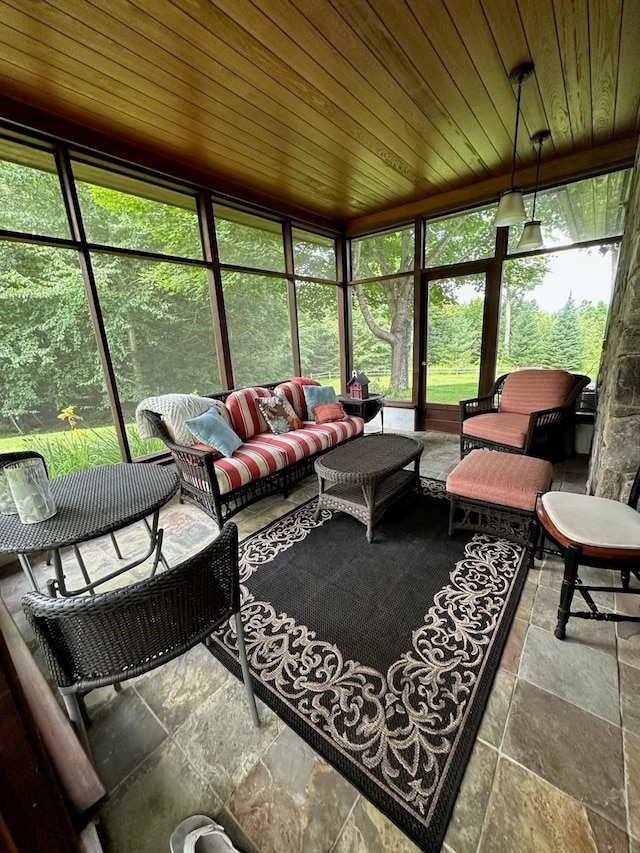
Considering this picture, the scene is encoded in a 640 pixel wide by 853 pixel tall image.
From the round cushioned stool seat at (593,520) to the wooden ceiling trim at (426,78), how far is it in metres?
2.53

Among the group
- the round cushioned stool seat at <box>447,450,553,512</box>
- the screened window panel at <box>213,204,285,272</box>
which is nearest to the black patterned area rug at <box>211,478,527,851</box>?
the round cushioned stool seat at <box>447,450,553,512</box>

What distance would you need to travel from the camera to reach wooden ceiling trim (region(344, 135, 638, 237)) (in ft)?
10.2

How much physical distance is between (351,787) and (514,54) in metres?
3.55

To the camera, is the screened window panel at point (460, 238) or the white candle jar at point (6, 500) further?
the screened window panel at point (460, 238)

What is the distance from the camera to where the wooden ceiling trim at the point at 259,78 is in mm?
1686

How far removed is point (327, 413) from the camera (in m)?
3.64

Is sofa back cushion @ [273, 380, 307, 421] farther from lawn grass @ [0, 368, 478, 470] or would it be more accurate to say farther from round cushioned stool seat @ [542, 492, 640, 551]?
round cushioned stool seat @ [542, 492, 640, 551]

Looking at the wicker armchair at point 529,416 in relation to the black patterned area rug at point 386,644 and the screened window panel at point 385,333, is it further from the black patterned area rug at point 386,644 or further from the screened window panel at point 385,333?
the screened window panel at point 385,333

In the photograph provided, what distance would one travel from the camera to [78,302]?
2768 millimetres

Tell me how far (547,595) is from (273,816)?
1.56 meters

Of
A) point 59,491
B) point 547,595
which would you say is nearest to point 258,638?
point 59,491

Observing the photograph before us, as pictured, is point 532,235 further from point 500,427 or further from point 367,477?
point 367,477

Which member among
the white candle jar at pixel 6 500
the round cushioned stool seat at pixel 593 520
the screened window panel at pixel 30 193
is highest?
the screened window panel at pixel 30 193

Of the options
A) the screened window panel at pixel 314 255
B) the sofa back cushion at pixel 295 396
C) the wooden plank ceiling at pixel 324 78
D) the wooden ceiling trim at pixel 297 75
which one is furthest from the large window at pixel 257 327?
the wooden ceiling trim at pixel 297 75
